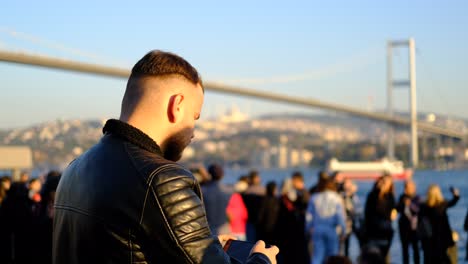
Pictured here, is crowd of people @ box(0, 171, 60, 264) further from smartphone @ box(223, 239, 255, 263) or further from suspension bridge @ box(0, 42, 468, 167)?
suspension bridge @ box(0, 42, 468, 167)

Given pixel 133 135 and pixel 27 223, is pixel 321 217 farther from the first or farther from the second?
pixel 133 135

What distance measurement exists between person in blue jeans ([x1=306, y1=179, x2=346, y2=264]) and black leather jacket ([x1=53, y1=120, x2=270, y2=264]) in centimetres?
→ 638

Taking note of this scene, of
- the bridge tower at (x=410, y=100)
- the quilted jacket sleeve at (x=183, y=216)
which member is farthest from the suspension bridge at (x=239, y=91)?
the quilted jacket sleeve at (x=183, y=216)

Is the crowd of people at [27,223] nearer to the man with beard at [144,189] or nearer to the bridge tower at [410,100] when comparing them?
the man with beard at [144,189]

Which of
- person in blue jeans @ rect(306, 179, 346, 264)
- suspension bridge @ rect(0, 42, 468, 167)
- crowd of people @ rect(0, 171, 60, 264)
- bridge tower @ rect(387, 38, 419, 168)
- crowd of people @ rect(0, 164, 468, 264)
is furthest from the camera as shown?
bridge tower @ rect(387, 38, 419, 168)

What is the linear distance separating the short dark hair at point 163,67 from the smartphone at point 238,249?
28cm

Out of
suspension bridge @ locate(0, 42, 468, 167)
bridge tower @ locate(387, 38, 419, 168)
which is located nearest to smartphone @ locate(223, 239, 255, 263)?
suspension bridge @ locate(0, 42, 468, 167)

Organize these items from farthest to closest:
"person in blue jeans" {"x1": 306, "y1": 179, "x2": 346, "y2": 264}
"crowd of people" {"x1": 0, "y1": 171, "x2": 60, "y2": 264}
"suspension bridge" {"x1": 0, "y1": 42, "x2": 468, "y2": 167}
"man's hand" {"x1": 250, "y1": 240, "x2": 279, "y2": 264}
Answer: "suspension bridge" {"x1": 0, "y1": 42, "x2": 468, "y2": 167} < "person in blue jeans" {"x1": 306, "y1": 179, "x2": 346, "y2": 264} < "crowd of people" {"x1": 0, "y1": 171, "x2": 60, "y2": 264} < "man's hand" {"x1": 250, "y1": 240, "x2": 279, "y2": 264}

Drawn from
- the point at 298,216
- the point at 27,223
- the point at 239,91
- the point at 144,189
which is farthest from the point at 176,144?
the point at 239,91

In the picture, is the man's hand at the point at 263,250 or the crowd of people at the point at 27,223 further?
the crowd of people at the point at 27,223

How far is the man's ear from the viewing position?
1.61 metres

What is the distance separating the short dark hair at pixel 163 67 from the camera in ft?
5.33

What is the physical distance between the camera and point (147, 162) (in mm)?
1524

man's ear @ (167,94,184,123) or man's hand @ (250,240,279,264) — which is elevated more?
man's ear @ (167,94,184,123)
